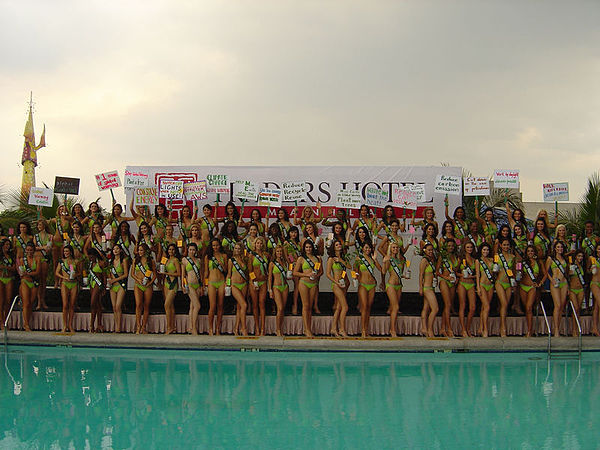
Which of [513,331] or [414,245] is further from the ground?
[414,245]

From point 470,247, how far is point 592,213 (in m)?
6.55

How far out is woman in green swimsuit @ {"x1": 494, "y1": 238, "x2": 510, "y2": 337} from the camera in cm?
979

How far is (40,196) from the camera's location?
1137cm

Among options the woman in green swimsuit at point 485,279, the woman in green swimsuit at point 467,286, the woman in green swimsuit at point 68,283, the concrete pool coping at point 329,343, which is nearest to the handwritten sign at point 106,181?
the woman in green swimsuit at point 68,283

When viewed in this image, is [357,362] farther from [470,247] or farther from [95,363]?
[95,363]

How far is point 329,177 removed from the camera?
39.8ft

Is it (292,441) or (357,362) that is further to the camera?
(357,362)

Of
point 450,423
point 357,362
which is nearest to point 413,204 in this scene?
point 357,362

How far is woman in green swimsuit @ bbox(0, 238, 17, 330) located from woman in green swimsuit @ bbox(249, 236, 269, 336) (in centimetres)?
440

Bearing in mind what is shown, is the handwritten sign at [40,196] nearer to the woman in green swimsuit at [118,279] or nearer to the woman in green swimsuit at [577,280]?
the woman in green swimsuit at [118,279]

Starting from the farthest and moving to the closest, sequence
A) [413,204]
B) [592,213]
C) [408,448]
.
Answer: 1. [592,213]
2. [413,204]
3. [408,448]

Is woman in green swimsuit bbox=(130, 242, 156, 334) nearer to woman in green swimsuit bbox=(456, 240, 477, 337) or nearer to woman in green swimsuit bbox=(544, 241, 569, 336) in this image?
woman in green swimsuit bbox=(456, 240, 477, 337)

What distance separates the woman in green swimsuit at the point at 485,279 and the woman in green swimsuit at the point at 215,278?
14.0ft

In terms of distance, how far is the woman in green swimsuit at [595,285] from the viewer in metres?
9.95
